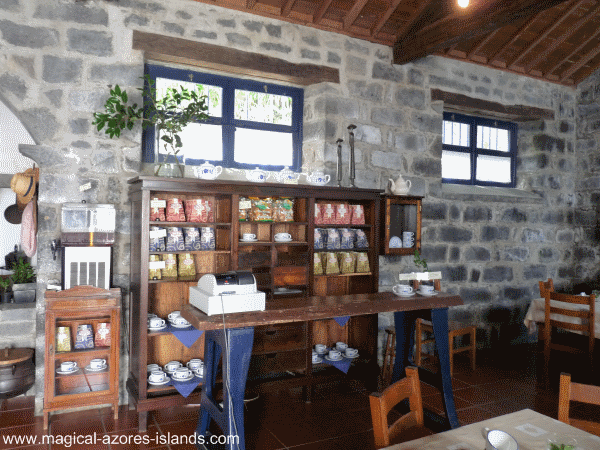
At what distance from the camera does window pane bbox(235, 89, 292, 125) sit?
469 cm

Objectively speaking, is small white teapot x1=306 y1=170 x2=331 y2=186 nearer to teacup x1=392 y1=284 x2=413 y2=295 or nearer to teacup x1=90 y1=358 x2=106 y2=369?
teacup x1=392 y1=284 x2=413 y2=295

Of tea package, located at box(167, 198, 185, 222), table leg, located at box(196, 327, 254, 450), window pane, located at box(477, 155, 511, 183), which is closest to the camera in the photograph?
table leg, located at box(196, 327, 254, 450)

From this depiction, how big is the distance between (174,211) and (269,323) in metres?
1.53

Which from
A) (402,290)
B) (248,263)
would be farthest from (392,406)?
(248,263)

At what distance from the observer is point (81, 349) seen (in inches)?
140

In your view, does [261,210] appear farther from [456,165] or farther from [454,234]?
[456,165]

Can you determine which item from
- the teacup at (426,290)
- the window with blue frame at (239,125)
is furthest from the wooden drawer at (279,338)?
the window with blue frame at (239,125)

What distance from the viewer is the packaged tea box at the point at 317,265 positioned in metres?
4.39

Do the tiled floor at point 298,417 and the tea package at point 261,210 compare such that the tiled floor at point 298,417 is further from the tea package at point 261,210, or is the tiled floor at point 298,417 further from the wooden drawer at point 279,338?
the tea package at point 261,210

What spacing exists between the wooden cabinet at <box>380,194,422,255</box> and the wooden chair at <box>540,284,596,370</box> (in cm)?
138

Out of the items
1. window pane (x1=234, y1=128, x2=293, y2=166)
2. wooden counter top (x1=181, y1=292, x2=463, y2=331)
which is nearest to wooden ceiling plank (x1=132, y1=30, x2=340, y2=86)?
window pane (x1=234, y1=128, x2=293, y2=166)

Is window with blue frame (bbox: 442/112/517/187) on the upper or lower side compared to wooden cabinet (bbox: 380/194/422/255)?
upper

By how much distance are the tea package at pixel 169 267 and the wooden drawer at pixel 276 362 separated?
0.96 m

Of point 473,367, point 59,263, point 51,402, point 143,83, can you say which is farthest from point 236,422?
point 473,367
